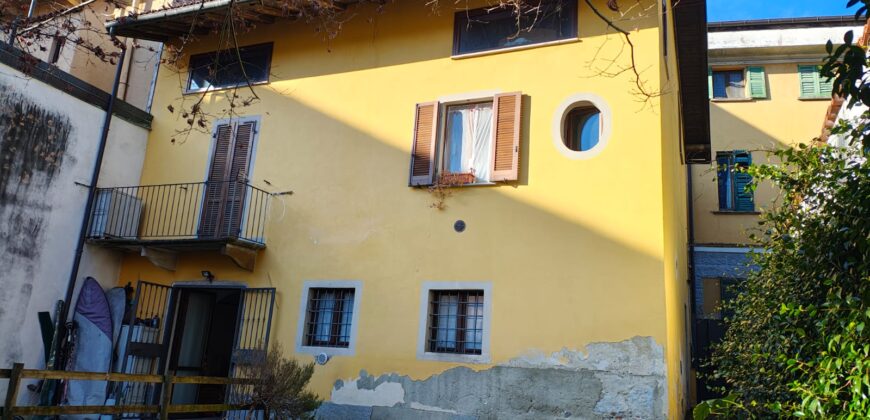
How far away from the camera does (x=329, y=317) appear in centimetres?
1012

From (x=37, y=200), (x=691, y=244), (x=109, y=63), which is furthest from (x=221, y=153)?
(x=691, y=244)

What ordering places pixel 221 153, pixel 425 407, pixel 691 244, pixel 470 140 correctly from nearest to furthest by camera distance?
pixel 425 407 → pixel 470 140 → pixel 221 153 → pixel 691 244

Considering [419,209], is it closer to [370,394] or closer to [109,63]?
[370,394]

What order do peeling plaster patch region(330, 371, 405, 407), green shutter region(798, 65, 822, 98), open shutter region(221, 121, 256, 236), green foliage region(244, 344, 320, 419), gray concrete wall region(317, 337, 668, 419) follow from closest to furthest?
gray concrete wall region(317, 337, 668, 419)
green foliage region(244, 344, 320, 419)
peeling plaster patch region(330, 371, 405, 407)
open shutter region(221, 121, 256, 236)
green shutter region(798, 65, 822, 98)

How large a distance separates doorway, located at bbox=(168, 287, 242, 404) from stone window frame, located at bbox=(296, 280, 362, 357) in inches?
51.7

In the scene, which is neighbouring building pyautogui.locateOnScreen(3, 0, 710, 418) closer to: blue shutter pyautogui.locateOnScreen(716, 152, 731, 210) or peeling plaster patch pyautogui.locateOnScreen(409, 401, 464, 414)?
peeling plaster patch pyautogui.locateOnScreen(409, 401, 464, 414)

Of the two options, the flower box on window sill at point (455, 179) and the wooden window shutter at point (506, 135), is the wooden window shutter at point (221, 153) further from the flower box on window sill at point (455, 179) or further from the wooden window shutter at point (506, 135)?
the wooden window shutter at point (506, 135)

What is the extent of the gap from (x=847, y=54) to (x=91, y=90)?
10820 millimetres

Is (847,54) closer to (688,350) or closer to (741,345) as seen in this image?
(741,345)

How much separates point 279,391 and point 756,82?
15116 mm

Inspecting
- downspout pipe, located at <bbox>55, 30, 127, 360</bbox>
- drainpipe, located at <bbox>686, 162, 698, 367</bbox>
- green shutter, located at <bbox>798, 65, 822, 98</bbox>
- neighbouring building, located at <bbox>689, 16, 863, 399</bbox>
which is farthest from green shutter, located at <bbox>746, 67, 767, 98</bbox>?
downspout pipe, located at <bbox>55, 30, 127, 360</bbox>

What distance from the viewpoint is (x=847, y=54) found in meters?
3.66

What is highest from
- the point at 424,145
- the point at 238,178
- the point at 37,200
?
the point at 424,145

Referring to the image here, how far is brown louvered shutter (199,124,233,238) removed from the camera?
10891 millimetres
